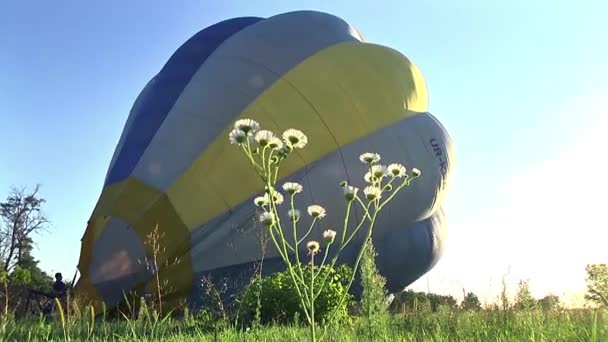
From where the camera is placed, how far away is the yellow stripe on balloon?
35.8 feet

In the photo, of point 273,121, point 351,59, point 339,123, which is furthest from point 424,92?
point 273,121

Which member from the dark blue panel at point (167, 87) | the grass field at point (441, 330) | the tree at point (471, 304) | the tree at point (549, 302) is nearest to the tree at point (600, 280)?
the grass field at point (441, 330)

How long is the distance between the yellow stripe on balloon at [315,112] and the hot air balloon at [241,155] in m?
0.02

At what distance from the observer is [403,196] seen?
12.1m

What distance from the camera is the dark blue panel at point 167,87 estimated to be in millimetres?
11531

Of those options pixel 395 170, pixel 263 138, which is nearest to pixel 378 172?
A: pixel 395 170

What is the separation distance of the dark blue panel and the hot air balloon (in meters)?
0.03

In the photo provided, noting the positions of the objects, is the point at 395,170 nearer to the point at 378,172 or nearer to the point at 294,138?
the point at 378,172

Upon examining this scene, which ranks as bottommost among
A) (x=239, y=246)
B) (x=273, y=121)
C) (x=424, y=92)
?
(x=239, y=246)

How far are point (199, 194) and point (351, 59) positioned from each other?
168 inches

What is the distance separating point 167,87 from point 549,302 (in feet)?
32.7

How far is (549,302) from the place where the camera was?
379cm

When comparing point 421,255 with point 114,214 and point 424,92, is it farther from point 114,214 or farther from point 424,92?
point 114,214

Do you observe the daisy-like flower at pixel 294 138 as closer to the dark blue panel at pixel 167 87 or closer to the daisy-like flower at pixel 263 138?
the daisy-like flower at pixel 263 138
